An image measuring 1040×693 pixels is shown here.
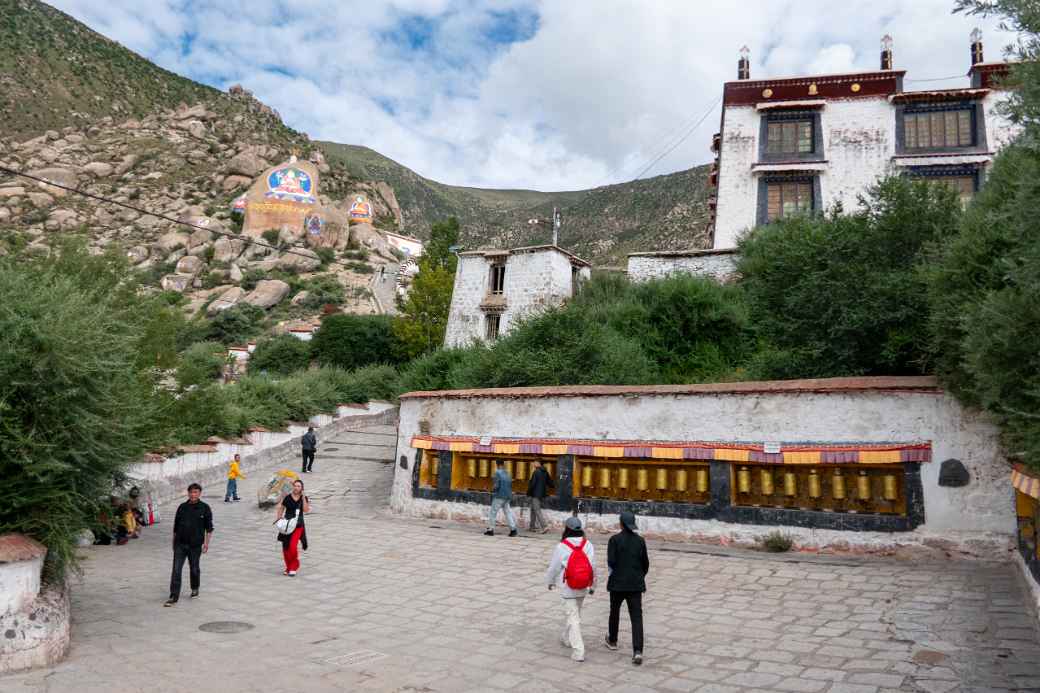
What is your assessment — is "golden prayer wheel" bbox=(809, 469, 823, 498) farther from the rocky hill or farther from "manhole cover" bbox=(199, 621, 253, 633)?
the rocky hill

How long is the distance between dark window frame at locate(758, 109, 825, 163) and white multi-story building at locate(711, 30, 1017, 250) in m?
0.04

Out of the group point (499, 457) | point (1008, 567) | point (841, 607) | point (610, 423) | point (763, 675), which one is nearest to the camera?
point (763, 675)

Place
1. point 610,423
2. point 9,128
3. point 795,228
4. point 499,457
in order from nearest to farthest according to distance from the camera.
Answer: point 610,423 → point 499,457 → point 795,228 → point 9,128

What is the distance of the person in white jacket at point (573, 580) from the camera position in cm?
676

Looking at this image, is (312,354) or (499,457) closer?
(499,457)

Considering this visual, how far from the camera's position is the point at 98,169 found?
74750 mm

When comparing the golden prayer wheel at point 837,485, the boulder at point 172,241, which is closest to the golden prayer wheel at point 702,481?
the golden prayer wheel at point 837,485

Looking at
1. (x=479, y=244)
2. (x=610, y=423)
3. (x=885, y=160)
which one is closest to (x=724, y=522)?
(x=610, y=423)

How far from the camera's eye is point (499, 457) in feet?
47.8

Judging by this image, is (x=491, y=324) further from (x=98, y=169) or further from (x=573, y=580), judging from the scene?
(x=98, y=169)

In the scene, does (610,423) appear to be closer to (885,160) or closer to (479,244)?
(885,160)

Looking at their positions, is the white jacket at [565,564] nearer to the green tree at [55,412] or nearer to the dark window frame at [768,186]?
the green tree at [55,412]

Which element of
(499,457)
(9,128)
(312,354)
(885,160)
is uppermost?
(9,128)

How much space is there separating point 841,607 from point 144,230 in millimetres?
76760
